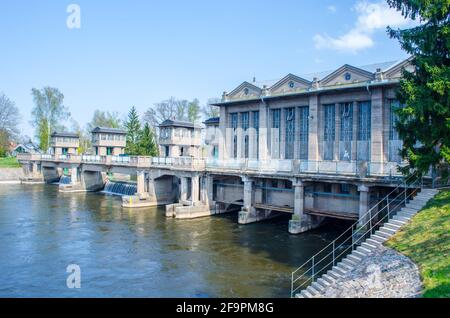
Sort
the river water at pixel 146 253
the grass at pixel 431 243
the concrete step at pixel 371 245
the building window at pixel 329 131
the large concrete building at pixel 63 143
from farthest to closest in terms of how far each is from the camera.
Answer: the large concrete building at pixel 63 143, the building window at pixel 329 131, the river water at pixel 146 253, the concrete step at pixel 371 245, the grass at pixel 431 243

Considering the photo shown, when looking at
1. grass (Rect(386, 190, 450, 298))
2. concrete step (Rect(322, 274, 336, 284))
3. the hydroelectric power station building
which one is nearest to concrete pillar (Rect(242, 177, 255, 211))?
the hydroelectric power station building

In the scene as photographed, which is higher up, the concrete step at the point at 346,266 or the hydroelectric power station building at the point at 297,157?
the hydroelectric power station building at the point at 297,157

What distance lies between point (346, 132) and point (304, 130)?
4.41 m

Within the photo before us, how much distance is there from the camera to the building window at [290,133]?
3700cm

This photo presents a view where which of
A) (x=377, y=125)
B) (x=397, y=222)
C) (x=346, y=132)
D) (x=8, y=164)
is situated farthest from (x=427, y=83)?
(x=8, y=164)

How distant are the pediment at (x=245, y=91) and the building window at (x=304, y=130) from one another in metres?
5.45

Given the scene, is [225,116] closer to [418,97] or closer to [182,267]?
[182,267]

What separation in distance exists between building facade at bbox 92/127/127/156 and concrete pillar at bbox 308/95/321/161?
142 ft

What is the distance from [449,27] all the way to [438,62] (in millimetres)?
1560

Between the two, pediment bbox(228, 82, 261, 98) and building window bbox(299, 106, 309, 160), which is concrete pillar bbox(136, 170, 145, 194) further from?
building window bbox(299, 106, 309, 160)

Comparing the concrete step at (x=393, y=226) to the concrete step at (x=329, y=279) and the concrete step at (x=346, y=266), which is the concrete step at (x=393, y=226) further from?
the concrete step at (x=329, y=279)

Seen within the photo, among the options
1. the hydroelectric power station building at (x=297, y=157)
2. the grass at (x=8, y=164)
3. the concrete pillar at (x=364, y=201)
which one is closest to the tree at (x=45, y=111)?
the grass at (x=8, y=164)

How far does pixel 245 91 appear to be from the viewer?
41281mm
